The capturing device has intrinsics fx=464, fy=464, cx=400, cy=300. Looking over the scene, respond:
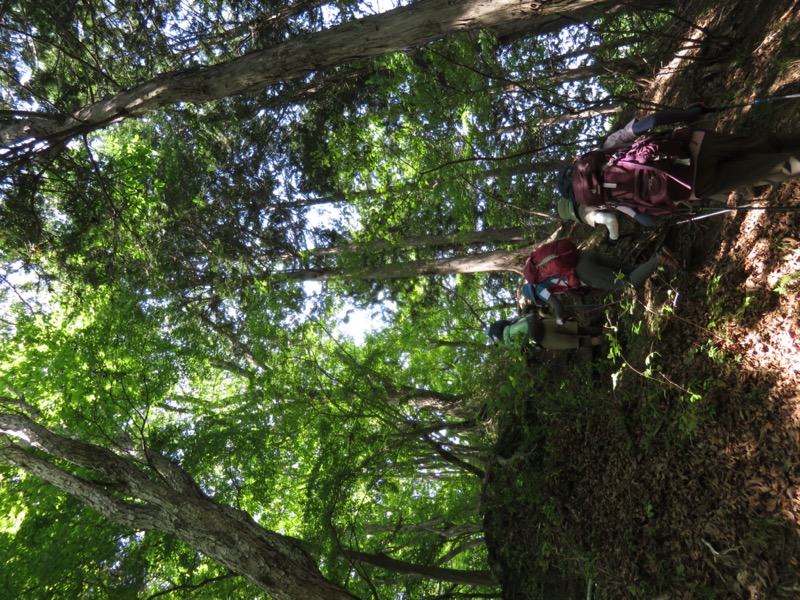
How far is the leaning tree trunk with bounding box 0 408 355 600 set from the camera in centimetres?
489

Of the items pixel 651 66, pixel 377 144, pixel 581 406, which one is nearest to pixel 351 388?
pixel 581 406

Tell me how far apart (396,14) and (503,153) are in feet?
19.3

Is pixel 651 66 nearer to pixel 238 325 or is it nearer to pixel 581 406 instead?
pixel 581 406

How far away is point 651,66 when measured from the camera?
7637 millimetres

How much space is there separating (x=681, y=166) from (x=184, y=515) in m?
6.26

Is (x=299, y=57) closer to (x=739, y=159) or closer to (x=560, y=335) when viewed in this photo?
(x=739, y=159)

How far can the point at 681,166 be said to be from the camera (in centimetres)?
404

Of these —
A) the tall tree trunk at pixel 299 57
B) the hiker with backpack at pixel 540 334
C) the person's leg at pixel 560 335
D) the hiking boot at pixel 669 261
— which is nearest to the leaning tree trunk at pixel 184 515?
the hiker with backpack at pixel 540 334

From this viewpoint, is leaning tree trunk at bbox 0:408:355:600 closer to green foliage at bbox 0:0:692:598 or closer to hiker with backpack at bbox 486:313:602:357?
green foliage at bbox 0:0:692:598

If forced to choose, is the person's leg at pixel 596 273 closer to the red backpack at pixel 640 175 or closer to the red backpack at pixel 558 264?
the red backpack at pixel 558 264

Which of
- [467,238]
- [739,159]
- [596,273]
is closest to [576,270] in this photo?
[596,273]

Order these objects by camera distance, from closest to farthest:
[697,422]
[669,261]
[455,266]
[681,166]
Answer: [681,166], [697,422], [669,261], [455,266]

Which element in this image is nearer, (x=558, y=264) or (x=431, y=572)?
(x=558, y=264)

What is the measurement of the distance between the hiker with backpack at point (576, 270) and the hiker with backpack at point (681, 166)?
3.11 feet
